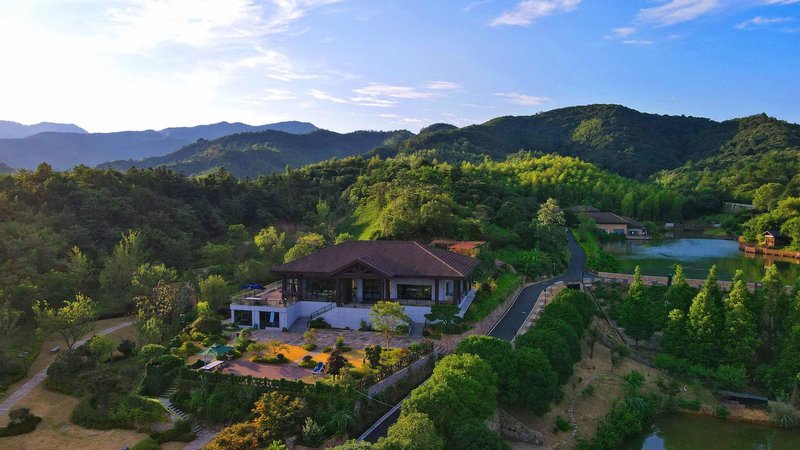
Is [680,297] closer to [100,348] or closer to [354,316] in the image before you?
[354,316]

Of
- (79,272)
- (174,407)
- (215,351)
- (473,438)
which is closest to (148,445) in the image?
(174,407)

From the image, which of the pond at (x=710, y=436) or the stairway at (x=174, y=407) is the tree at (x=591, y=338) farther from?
the stairway at (x=174, y=407)

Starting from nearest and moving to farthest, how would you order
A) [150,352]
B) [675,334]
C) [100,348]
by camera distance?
[150,352]
[100,348]
[675,334]

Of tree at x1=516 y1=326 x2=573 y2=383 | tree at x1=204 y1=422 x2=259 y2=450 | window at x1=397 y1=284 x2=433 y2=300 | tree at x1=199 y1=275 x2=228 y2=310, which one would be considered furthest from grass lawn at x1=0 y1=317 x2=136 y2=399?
tree at x1=516 y1=326 x2=573 y2=383

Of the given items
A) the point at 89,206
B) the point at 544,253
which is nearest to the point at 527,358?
the point at 544,253

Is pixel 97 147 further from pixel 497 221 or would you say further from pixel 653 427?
pixel 653 427

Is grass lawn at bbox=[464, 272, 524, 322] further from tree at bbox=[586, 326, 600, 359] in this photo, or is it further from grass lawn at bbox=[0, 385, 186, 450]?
grass lawn at bbox=[0, 385, 186, 450]

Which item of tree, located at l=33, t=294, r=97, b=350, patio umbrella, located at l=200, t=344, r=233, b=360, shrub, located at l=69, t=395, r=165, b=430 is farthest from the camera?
tree, located at l=33, t=294, r=97, b=350
